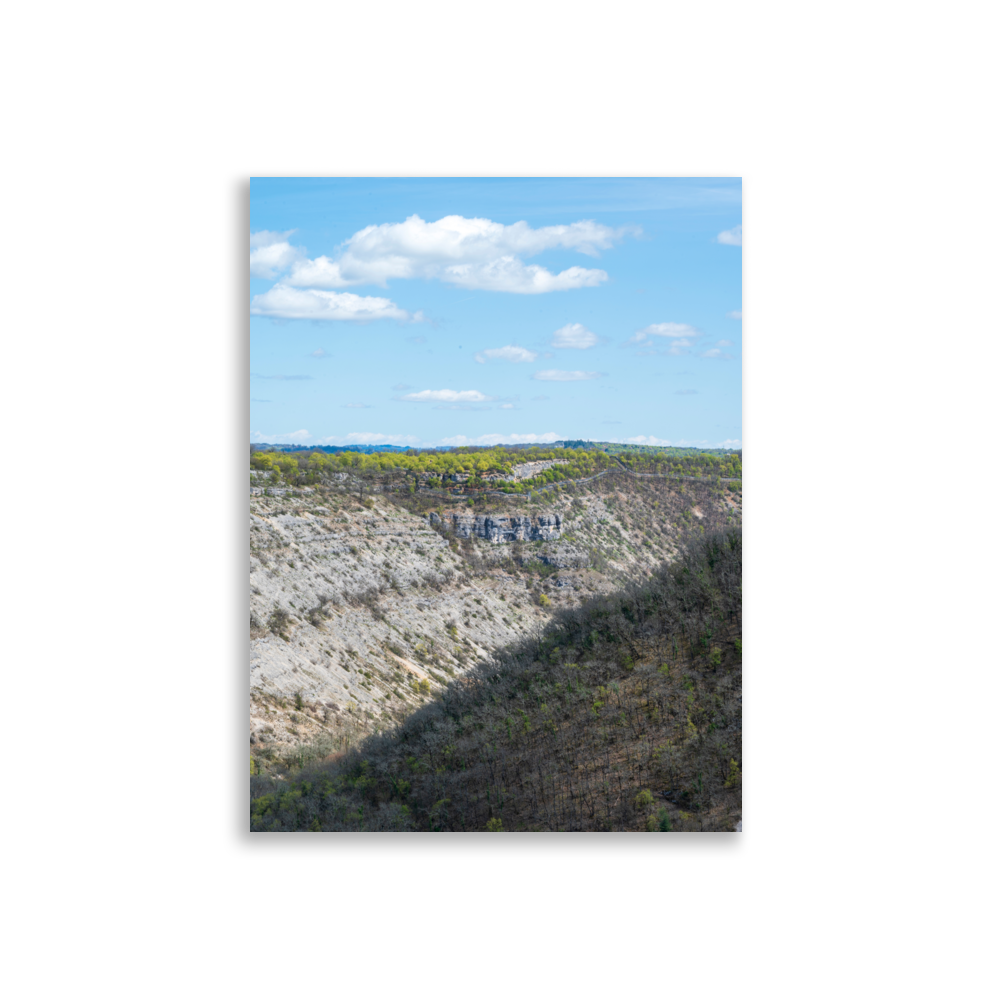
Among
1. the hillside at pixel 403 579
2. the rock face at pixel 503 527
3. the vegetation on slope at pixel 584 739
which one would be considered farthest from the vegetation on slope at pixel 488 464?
the vegetation on slope at pixel 584 739

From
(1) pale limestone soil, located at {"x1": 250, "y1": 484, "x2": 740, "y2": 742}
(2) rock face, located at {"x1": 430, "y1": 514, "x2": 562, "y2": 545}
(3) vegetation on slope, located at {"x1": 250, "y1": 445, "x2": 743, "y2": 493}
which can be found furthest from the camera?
Answer: (3) vegetation on slope, located at {"x1": 250, "y1": 445, "x2": 743, "y2": 493}

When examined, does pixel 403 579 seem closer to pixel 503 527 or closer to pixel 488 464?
pixel 503 527

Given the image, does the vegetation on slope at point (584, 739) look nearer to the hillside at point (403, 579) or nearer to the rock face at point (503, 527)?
the hillside at point (403, 579)

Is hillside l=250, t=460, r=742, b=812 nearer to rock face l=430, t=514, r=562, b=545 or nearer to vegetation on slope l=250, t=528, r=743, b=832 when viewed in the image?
rock face l=430, t=514, r=562, b=545

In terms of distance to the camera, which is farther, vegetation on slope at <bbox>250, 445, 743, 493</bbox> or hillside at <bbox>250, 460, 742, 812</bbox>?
vegetation on slope at <bbox>250, 445, 743, 493</bbox>

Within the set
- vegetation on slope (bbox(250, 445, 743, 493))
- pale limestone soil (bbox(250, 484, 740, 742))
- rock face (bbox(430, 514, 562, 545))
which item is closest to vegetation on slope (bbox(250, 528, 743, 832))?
pale limestone soil (bbox(250, 484, 740, 742))

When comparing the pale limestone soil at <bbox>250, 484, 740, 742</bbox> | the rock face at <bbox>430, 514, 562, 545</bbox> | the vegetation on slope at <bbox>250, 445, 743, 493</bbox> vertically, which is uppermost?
the vegetation on slope at <bbox>250, 445, 743, 493</bbox>
